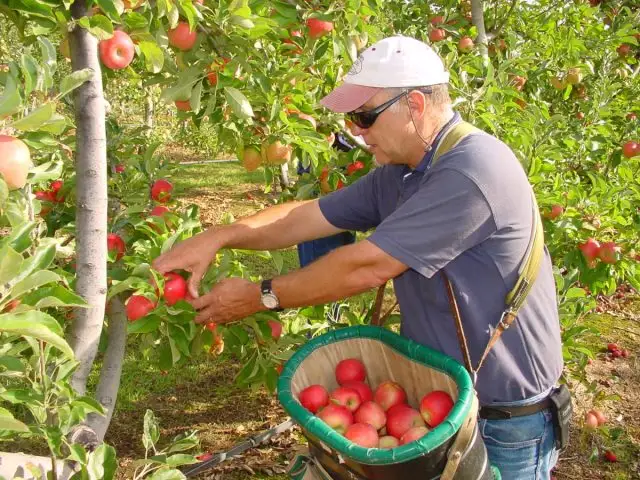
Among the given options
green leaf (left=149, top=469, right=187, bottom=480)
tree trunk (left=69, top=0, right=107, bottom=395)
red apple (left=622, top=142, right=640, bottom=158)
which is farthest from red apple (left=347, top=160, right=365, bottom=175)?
green leaf (left=149, top=469, right=187, bottom=480)

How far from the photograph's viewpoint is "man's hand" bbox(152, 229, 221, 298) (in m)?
1.88

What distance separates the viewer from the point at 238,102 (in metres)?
1.99

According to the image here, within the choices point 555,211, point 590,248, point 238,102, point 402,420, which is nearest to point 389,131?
point 238,102

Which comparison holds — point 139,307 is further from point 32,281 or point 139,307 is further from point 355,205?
point 355,205

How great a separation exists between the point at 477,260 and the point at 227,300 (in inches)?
28.2

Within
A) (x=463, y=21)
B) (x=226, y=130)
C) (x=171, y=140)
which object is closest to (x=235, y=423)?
(x=226, y=130)

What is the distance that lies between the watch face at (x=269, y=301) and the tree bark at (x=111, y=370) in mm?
452

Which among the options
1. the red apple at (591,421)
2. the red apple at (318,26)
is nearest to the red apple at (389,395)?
the red apple at (318,26)

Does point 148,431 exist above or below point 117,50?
below

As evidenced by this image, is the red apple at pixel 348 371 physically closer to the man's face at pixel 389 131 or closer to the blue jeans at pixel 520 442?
the blue jeans at pixel 520 442

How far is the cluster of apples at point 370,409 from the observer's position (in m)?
1.63

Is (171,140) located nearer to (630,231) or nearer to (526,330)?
(630,231)

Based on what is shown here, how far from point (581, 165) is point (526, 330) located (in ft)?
7.43

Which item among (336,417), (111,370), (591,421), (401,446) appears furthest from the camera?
(591,421)
